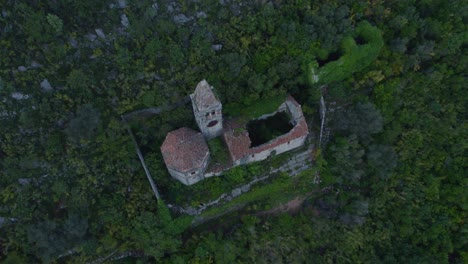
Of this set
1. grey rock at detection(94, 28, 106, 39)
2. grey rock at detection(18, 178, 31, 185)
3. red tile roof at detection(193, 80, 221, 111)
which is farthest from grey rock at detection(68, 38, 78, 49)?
grey rock at detection(18, 178, 31, 185)

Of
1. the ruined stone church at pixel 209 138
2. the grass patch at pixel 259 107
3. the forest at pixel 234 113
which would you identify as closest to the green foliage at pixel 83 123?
the forest at pixel 234 113

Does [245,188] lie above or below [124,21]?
below

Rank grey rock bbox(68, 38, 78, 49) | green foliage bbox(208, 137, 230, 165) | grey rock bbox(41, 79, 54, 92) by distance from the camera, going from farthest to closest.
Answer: green foliage bbox(208, 137, 230, 165), grey rock bbox(68, 38, 78, 49), grey rock bbox(41, 79, 54, 92)

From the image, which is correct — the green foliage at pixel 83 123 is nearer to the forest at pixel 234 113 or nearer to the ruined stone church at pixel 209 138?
the forest at pixel 234 113

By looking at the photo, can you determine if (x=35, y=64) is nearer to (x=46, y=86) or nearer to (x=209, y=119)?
(x=46, y=86)

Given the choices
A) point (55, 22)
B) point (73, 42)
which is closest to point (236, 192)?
point (73, 42)

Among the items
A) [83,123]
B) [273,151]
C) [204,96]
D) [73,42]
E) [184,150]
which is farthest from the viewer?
[273,151]

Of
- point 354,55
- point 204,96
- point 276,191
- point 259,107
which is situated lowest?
point 276,191

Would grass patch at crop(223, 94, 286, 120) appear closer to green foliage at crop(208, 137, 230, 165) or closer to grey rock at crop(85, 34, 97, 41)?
green foliage at crop(208, 137, 230, 165)
